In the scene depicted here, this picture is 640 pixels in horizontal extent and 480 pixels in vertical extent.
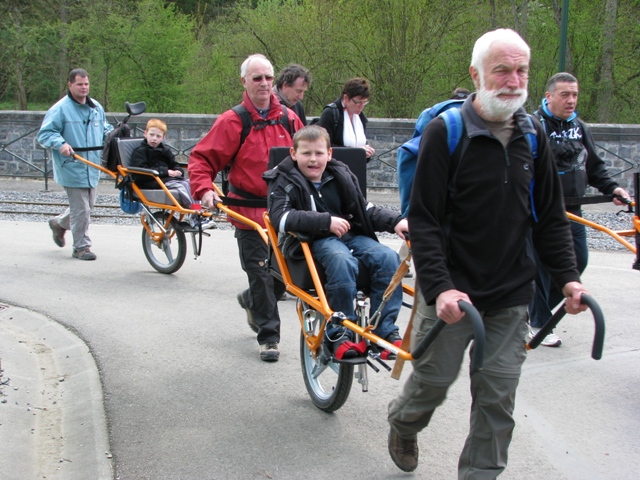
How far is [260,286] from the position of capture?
20.0 ft

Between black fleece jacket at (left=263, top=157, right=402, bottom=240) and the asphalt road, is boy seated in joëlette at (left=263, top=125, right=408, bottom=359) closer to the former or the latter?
black fleece jacket at (left=263, top=157, right=402, bottom=240)

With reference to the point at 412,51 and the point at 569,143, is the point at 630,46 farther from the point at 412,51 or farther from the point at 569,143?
the point at 569,143

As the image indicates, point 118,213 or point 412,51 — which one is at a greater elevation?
point 412,51

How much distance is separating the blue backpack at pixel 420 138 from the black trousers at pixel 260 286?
1.48 m

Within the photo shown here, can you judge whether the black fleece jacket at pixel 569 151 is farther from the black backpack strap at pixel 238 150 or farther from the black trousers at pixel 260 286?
the black trousers at pixel 260 286

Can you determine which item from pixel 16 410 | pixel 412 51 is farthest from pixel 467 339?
pixel 412 51

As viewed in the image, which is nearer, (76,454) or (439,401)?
(439,401)

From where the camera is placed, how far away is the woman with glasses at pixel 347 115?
822cm

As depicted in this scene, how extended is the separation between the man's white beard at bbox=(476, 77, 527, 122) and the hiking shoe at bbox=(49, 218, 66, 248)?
7880mm

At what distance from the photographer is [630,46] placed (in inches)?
989

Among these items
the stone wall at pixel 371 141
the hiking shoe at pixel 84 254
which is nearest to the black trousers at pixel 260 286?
the hiking shoe at pixel 84 254

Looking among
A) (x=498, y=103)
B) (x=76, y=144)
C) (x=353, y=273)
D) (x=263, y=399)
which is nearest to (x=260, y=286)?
(x=263, y=399)

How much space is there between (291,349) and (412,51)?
16867mm

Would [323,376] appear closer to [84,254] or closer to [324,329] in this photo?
[324,329]
